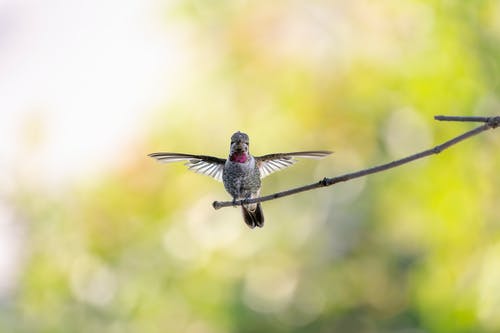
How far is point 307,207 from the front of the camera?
5.93m

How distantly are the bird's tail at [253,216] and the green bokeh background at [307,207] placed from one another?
128 inches

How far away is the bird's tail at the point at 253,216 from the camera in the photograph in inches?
85.1

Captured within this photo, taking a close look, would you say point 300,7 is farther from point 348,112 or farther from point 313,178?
point 313,178

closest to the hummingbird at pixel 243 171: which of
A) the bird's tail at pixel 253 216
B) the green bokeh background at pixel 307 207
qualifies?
the bird's tail at pixel 253 216

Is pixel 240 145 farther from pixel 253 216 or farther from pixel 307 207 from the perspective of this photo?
pixel 307 207

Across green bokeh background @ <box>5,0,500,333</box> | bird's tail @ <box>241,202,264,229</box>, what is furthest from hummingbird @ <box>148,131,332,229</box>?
green bokeh background @ <box>5,0,500,333</box>

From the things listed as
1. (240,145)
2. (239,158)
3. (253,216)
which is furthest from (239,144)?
(253,216)

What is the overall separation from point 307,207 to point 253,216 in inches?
148

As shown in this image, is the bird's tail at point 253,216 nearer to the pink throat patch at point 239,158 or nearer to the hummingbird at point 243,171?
the hummingbird at point 243,171

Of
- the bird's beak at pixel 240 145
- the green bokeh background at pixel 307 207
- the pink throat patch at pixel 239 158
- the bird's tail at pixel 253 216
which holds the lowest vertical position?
the bird's tail at pixel 253 216

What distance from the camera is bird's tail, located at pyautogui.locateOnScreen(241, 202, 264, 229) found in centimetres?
216

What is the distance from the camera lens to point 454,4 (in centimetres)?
577

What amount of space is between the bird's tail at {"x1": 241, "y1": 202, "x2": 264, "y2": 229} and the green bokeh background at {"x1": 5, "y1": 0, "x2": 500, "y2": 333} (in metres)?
3.26

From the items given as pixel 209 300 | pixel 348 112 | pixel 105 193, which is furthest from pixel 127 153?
pixel 348 112
